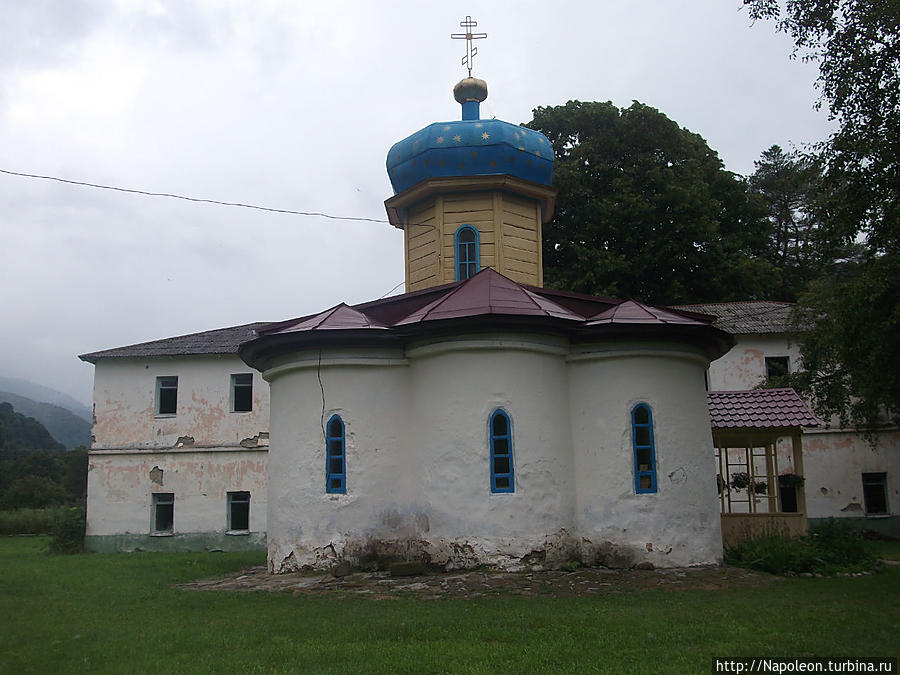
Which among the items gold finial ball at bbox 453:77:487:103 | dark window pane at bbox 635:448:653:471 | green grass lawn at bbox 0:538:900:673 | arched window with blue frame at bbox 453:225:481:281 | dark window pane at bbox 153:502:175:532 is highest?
gold finial ball at bbox 453:77:487:103

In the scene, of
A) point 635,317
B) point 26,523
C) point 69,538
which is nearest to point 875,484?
point 635,317

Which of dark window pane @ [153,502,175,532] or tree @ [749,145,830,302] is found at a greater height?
tree @ [749,145,830,302]

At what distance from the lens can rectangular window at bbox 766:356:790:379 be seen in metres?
25.0

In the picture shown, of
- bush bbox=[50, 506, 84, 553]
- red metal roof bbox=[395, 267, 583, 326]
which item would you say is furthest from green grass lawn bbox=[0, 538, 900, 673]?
bush bbox=[50, 506, 84, 553]

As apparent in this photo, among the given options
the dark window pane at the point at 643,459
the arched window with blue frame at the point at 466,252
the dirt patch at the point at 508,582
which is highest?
the arched window with blue frame at the point at 466,252

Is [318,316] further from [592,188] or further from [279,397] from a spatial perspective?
[592,188]

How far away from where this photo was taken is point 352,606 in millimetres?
10836

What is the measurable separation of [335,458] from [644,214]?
19381 mm

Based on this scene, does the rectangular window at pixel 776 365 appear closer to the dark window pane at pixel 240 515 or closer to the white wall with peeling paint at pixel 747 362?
the white wall with peeling paint at pixel 747 362

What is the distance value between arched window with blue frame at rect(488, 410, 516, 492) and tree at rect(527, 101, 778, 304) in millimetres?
16688

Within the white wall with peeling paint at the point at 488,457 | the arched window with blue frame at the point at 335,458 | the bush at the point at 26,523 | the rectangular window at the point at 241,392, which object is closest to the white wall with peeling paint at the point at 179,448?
the rectangular window at the point at 241,392

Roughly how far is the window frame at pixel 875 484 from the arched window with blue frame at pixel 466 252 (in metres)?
13.8

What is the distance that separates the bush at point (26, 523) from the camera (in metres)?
35.2

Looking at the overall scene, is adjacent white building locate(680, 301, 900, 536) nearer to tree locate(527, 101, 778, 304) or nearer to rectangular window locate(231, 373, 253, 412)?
tree locate(527, 101, 778, 304)
